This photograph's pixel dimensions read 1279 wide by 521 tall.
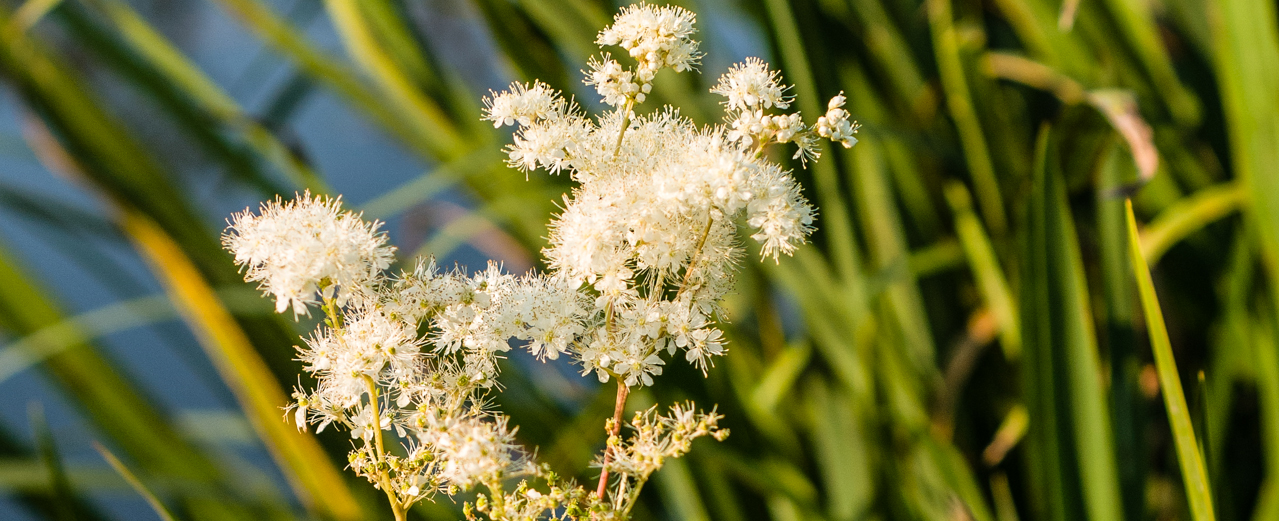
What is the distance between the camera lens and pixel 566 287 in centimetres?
22

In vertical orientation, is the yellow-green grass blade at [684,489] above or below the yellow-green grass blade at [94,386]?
below

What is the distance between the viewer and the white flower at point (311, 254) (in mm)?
193

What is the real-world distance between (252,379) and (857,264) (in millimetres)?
500

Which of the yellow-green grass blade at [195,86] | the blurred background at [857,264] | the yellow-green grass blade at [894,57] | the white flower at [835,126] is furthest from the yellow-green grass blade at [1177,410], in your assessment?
the yellow-green grass blade at [195,86]

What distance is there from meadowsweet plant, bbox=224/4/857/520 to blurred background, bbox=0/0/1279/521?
26 cm

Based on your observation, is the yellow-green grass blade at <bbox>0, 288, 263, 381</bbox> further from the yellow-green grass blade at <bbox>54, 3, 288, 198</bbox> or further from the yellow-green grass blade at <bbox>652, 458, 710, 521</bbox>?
the yellow-green grass blade at <bbox>652, 458, 710, 521</bbox>

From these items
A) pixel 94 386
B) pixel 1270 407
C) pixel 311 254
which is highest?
pixel 94 386

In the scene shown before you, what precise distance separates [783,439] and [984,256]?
0.80 ft

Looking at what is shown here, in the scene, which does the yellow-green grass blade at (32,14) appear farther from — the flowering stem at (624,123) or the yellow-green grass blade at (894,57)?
the yellow-green grass blade at (894,57)

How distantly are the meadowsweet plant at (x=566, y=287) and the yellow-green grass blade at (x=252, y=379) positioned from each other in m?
0.40

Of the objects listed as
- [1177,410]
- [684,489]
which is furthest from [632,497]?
[684,489]

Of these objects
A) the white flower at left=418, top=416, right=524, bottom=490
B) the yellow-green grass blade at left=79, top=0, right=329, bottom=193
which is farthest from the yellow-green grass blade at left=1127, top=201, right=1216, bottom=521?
the yellow-green grass blade at left=79, top=0, right=329, bottom=193

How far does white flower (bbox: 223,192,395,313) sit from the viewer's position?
0.19 m

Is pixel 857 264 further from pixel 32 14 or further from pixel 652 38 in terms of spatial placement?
pixel 32 14
